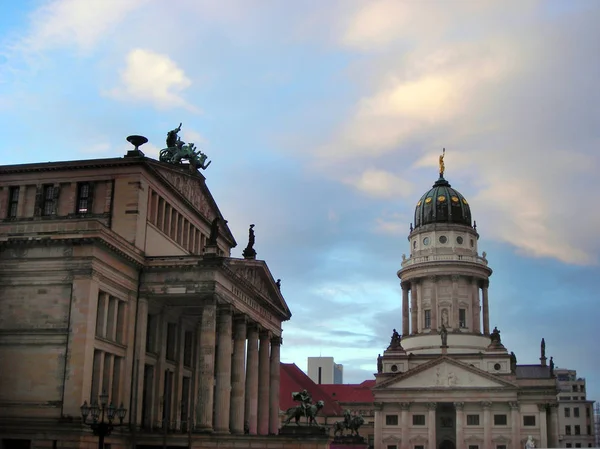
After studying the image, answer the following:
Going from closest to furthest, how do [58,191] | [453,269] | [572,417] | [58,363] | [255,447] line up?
[58,363]
[255,447]
[58,191]
[453,269]
[572,417]

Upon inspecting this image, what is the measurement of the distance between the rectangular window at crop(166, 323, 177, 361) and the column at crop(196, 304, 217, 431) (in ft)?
30.7

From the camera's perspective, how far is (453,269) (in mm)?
132125

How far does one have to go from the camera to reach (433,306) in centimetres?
13262

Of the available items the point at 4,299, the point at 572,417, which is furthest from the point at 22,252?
the point at 572,417

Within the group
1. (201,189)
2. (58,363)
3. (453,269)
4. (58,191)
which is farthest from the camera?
(453,269)

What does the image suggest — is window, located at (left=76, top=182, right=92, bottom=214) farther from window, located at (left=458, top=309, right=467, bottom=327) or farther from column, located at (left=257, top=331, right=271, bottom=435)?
window, located at (left=458, top=309, right=467, bottom=327)

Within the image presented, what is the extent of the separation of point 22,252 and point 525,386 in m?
91.3

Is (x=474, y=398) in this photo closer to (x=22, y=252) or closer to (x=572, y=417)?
(x=572, y=417)

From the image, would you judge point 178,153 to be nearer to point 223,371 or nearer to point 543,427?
point 223,371

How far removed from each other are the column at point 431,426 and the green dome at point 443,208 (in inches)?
1168

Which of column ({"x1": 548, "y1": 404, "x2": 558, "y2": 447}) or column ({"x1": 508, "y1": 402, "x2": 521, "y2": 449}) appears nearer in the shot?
column ({"x1": 508, "y1": 402, "x2": 521, "y2": 449})

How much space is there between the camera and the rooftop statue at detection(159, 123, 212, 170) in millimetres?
66438

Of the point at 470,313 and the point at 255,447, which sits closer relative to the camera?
the point at 255,447

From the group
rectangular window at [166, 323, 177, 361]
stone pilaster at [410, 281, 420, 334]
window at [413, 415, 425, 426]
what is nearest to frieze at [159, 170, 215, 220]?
rectangular window at [166, 323, 177, 361]
